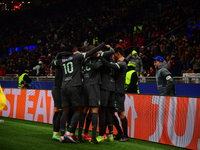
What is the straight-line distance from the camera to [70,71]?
5.32m

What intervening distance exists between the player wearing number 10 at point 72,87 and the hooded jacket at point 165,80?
187 centimetres

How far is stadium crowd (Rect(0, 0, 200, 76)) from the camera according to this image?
12.3m

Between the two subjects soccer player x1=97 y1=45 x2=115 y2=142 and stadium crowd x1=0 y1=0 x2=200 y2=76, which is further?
stadium crowd x1=0 y1=0 x2=200 y2=76

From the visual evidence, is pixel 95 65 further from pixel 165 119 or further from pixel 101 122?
pixel 165 119

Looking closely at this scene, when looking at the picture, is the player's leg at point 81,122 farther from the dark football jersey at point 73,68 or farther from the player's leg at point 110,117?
the dark football jersey at point 73,68

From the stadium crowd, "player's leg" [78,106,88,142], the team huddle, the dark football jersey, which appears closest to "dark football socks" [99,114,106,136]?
the team huddle

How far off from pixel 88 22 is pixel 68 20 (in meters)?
3.99

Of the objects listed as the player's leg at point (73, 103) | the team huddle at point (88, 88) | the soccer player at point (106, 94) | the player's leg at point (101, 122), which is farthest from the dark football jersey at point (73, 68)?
the player's leg at point (101, 122)

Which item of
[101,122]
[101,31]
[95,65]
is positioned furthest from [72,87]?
[101,31]

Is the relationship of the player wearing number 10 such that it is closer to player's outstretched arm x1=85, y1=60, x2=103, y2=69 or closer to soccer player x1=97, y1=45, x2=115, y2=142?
player's outstretched arm x1=85, y1=60, x2=103, y2=69

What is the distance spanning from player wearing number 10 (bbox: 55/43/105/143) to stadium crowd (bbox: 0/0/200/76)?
73cm

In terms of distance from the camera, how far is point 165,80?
6332 millimetres

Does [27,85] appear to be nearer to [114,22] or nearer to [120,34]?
[120,34]

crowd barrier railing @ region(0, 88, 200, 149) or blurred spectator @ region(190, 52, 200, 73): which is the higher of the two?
blurred spectator @ region(190, 52, 200, 73)
